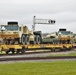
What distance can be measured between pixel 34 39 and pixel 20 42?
5.45 meters

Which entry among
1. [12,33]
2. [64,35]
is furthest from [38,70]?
[64,35]

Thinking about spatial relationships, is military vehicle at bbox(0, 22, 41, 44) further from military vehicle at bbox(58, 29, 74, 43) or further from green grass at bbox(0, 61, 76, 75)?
green grass at bbox(0, 61, 76, 75)

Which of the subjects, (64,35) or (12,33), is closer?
(12,33)

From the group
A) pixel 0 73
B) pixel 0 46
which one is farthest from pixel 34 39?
pixel 0 73

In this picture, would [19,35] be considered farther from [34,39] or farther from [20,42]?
[34,39]

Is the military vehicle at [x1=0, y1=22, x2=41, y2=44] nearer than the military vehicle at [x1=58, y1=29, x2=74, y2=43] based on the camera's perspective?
Yes

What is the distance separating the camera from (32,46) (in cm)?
4812

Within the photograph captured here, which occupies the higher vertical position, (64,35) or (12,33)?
(12,33)

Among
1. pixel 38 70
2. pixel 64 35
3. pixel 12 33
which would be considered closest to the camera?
pixel 38 70

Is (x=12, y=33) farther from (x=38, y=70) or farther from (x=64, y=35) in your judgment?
(x=38, y=70)

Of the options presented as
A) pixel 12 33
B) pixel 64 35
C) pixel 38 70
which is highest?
pixel 12 33

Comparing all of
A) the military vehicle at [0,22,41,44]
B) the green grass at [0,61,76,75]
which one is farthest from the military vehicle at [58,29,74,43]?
the green grass at [0,61,76,75]

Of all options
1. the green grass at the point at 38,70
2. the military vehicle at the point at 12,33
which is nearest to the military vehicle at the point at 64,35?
the military vehicle at the point at 12,33

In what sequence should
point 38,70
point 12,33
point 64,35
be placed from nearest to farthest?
1. point 38,70
2. point 12,33
3. point 64,35
